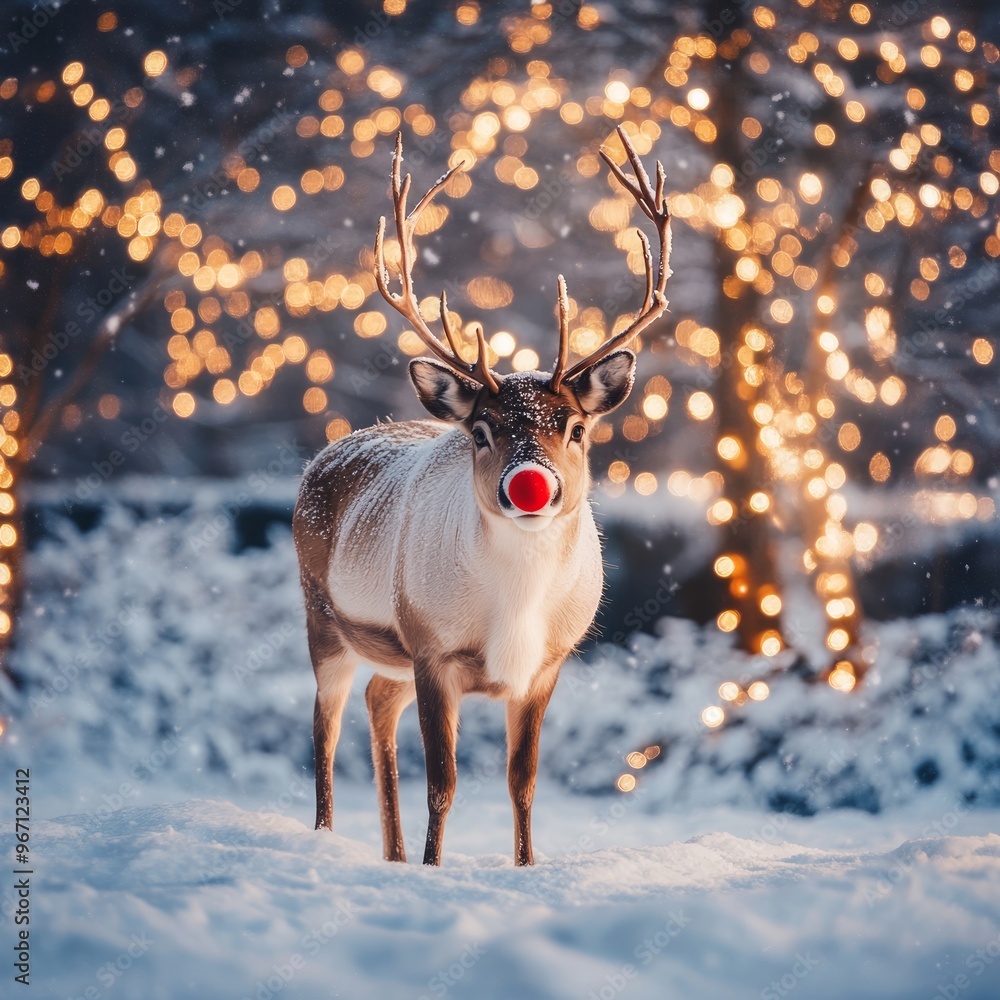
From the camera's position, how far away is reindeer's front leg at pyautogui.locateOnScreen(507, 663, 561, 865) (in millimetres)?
2570

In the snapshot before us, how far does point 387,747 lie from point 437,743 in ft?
2.02

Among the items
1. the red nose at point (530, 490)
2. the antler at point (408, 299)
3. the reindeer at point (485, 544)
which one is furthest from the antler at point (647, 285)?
the red nose at point (530, 490)

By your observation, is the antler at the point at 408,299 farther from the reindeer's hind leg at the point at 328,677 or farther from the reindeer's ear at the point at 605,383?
the reindeer's hind leg at the point at 328,677

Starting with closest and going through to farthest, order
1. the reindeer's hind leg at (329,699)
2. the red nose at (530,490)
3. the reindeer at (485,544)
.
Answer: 1. the red nose at (530,490)
2. the reindeer at (485,544)
3. the reindeer's hind leg at (329,699)

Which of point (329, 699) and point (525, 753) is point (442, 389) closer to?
point (525, 753)

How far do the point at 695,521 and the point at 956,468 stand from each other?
46.1 inches

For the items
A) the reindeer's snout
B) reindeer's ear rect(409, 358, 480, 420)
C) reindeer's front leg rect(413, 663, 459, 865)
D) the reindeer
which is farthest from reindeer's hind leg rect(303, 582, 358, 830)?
the reindeer's snout

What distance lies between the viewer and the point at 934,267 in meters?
4.34

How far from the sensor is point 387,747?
3.02 m

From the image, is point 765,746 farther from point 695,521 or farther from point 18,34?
point 18,34

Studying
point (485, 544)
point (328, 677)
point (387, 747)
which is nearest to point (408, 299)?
point (485, 544)

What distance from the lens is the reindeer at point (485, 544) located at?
231cm

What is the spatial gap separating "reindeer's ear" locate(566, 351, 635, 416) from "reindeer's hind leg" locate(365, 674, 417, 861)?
3.37 ft

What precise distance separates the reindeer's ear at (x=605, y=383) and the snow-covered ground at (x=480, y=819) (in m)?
1.08
